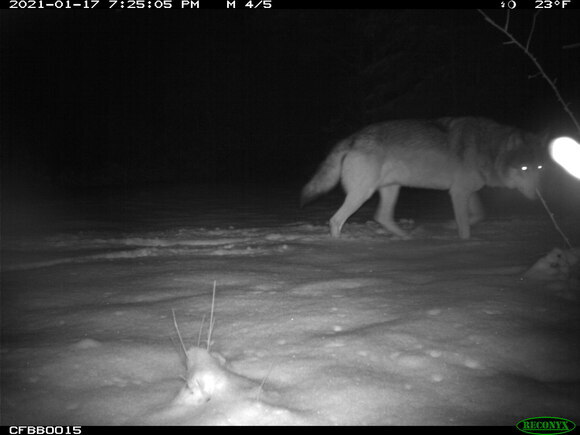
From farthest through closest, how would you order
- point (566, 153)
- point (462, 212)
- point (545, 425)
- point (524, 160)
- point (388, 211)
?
point (388, 211)
point (462, 212)
point (524, 160)
point (566, 153)
point (545, 425)

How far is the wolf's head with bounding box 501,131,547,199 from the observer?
5648 mm

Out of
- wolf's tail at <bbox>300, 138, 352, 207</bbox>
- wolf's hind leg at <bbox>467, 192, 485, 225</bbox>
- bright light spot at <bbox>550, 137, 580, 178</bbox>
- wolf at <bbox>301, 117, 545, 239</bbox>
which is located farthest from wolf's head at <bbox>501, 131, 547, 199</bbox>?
wolf's tail at <bbox>300, 138, 352, 207</bbox>

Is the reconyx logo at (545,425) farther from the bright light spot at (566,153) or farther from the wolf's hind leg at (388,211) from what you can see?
the wolf's hind leg at (388,211)

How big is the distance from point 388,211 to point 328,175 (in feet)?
3.97

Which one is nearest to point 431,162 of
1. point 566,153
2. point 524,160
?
point 524,160

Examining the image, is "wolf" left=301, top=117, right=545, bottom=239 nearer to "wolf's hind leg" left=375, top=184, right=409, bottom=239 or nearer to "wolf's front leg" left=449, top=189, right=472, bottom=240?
"wolf's front leg" left=449, top=189, right=472, bottom=240

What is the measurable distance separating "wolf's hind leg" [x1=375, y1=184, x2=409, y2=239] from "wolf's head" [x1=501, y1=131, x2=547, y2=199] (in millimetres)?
1640

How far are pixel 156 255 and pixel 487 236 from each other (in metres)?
4.63

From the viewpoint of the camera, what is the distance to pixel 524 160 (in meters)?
5.64

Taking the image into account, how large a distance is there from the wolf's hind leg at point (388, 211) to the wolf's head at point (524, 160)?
5.38ft

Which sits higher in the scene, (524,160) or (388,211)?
(524,160)

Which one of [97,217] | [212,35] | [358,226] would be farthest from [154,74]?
[358,226]

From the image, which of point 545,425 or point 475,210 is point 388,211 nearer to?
point 475,210

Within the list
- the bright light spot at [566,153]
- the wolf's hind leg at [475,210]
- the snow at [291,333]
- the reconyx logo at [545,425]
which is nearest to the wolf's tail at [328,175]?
the snow at [291,333]
